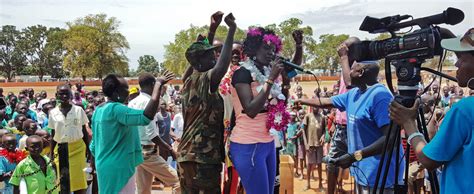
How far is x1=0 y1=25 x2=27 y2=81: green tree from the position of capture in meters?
76.8

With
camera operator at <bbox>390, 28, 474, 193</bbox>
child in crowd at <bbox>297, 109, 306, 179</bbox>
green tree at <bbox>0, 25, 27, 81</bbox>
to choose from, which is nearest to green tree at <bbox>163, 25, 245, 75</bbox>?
green tree at <bbox>0, 25, 27, 81</bbox>

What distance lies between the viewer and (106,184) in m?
3.54

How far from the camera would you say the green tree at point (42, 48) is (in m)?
74.9

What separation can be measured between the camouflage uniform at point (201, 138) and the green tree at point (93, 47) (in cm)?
5484

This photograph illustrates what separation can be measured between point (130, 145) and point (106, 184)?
1.22ft

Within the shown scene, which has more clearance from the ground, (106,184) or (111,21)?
(111,21)

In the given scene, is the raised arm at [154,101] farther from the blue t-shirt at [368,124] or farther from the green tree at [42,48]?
the green tree at [42,48]

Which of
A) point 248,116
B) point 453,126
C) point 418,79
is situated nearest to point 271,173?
point 248,116

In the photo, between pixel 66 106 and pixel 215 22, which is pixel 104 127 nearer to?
pixel 215 22

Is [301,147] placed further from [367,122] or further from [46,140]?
[367,122]

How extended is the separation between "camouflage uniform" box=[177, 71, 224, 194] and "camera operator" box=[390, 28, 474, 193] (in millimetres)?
1517

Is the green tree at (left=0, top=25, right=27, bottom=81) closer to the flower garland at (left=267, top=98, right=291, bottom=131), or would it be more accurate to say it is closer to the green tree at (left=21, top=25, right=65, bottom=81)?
the green tree at (left=21, top=25, right=65, bottom=81)

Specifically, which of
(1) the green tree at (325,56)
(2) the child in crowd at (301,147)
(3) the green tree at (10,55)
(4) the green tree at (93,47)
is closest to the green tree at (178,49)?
(4) the green tree at (93,47)

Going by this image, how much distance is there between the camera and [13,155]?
4793 mm
